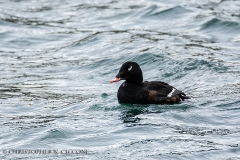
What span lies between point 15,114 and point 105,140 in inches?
106

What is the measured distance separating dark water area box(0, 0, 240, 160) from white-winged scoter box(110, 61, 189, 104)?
0.12m

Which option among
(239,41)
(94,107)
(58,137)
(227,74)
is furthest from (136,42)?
(58,137)

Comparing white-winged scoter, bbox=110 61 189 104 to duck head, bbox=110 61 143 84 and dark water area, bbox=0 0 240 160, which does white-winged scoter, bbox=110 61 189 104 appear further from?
dark water area, bbox=0 0 240 160

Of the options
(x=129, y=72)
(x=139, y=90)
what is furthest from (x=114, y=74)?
(x=139, y=90)

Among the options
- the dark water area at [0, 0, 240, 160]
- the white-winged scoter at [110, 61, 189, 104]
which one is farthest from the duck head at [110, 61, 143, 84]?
the dark water area at [0, 0, 240, 160]

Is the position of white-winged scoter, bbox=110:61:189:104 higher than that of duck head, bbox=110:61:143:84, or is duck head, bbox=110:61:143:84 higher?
duck head, bbox=110:61:143:84

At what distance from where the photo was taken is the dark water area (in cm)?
1053

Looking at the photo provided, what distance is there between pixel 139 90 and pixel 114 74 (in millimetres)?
3683

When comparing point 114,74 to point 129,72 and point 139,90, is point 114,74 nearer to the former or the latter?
point 129,72

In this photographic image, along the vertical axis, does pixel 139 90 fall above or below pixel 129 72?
below

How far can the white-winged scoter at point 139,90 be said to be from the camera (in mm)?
12391

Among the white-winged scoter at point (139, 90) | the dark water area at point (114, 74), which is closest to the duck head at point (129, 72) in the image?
the white-winged scoter at point (139, 90)

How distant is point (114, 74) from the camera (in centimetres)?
1611

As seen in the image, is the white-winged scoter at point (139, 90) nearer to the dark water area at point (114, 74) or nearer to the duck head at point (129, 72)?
the duck head at point (129, 72)
